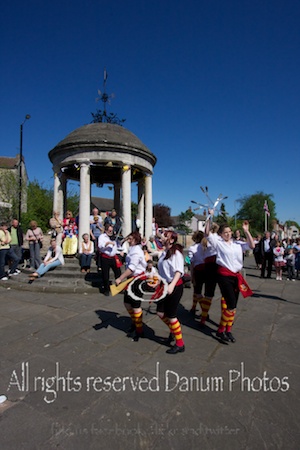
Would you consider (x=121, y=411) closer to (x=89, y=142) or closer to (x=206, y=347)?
(x=206, y=347)

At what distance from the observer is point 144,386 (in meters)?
2.85

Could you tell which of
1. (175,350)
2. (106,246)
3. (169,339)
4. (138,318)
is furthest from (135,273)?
(106,246)

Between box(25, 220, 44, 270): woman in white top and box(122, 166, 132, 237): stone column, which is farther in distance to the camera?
box(122, 166, 132, 237): stone column

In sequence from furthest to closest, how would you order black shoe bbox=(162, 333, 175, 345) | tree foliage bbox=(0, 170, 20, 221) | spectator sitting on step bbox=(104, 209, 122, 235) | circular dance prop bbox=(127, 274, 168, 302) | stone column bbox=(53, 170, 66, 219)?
tree foliage bbox=(0, 170, 20, 221) < stone column bbox=(53, 170, 66, 219) < spectator sitting on step bbox=(104, 209, 122, 235) < black shoe bbox=(162, 333, 175, 345) < circular dance prop bbox=(127, 274, 168, 302)

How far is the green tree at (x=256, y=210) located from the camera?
68.5m

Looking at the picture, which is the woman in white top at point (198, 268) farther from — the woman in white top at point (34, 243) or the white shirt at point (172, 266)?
the woman in white top at point (34, 243)

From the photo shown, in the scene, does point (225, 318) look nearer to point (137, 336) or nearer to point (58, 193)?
point (137, 336)

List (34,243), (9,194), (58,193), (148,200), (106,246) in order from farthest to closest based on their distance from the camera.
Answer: (9,194), (148,200), (58,193), (34,243), (106,246)

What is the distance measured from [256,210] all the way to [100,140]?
68459 mm

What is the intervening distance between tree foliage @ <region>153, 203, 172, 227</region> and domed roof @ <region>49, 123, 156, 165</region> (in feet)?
A: 148

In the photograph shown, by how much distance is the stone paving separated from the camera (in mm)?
2119

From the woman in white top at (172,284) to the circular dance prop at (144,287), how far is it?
0.14m

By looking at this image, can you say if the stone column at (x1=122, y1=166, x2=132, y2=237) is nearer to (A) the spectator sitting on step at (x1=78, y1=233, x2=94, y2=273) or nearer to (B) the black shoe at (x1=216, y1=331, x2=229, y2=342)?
(A) the spectator sitting on step at (x1=78, y1=233, x2=94, y2=273)

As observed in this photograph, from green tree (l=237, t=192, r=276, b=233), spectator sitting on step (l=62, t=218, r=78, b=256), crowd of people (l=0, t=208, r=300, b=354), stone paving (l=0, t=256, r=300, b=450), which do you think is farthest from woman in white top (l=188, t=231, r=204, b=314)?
green tree (l=237, t=192, r=276, b=233)
